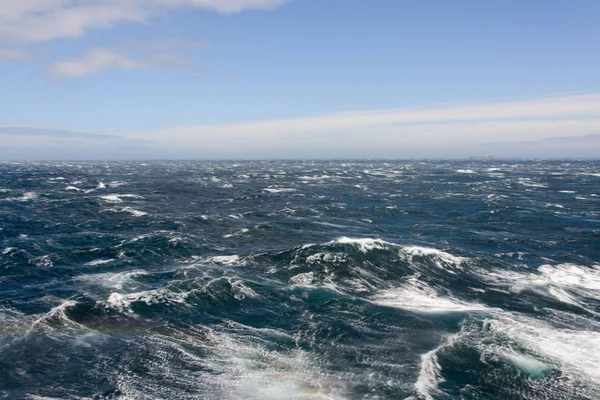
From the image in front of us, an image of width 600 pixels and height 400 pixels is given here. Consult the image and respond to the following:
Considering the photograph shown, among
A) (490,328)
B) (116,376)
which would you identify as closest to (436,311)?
(490,328)

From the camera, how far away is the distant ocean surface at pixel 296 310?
20828 mm

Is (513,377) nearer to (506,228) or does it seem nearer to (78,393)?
(78,393)

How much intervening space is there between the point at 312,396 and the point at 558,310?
2257 cm

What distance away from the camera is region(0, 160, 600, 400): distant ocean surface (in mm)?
20828

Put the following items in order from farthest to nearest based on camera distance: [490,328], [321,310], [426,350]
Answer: [321,310]
[490,328]
[426,350]

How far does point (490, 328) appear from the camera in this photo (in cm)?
2717

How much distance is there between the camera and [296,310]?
98.7 feet

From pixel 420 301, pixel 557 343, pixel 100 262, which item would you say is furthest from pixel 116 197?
pixel 557 343

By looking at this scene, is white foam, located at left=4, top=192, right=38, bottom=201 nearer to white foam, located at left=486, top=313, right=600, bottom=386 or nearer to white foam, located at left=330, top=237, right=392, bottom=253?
white foam, located at left=330, top=237, right=392, bottom=253

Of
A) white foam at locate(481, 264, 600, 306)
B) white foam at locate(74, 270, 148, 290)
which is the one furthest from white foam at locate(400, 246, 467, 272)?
white foam at locate(74, 270, 148, 290)

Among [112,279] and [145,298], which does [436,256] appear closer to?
[145,298]

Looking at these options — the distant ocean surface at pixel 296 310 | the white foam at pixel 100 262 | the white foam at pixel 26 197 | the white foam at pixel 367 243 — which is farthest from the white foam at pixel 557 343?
the white foam at pixel 26 197

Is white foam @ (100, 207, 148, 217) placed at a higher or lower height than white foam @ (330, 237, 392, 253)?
lower

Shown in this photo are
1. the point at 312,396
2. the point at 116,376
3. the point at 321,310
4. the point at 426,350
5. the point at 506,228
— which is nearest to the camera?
the point at 312,396
